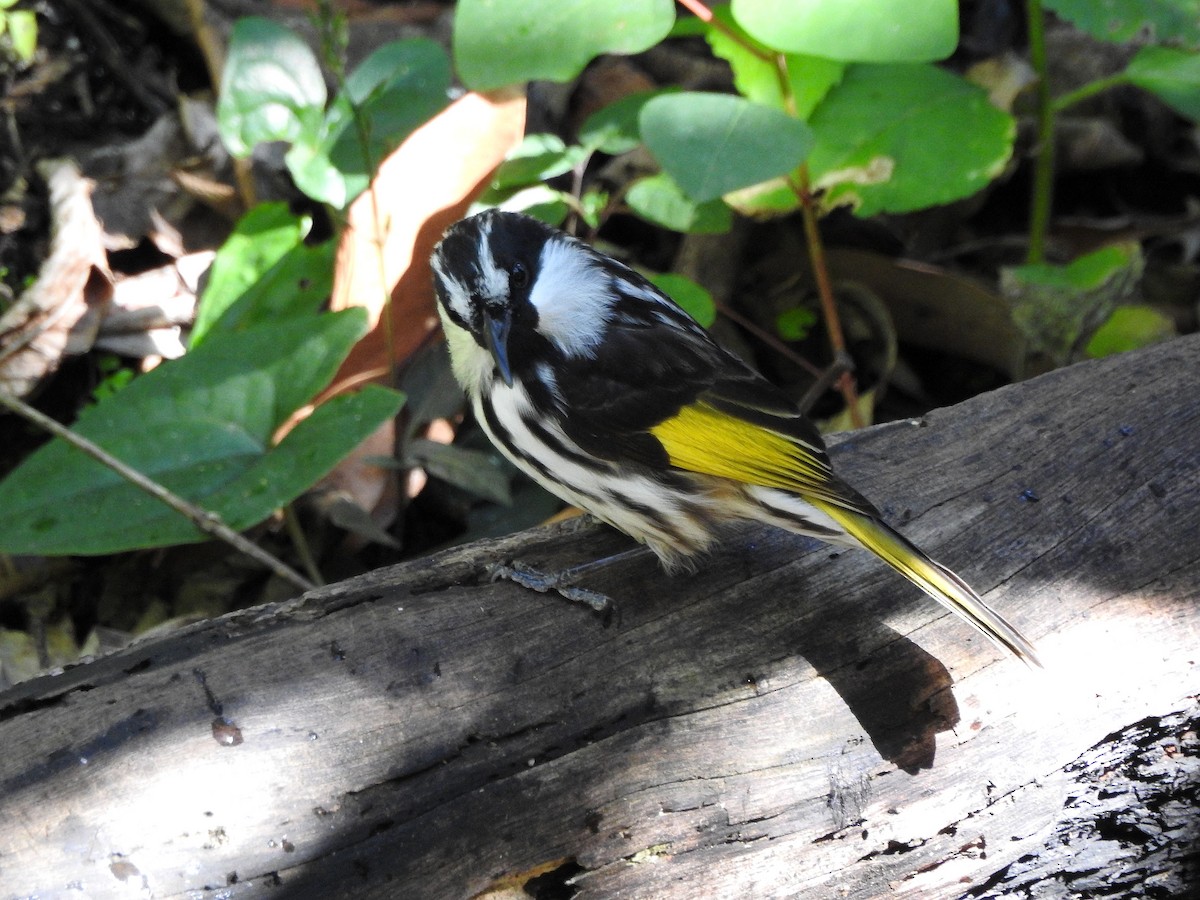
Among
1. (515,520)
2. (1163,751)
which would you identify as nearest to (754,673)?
(1163,751)

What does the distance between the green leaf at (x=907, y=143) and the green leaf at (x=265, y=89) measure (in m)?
1.22

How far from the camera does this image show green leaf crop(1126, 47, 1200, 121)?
2812 mm

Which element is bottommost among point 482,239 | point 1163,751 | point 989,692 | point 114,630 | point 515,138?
point 114,630

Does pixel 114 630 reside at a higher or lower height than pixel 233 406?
lower

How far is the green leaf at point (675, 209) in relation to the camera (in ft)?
9.34

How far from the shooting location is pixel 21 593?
283cm

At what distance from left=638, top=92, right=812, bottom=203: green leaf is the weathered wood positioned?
697 millimetres

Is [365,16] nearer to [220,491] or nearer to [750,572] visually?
[220,491]

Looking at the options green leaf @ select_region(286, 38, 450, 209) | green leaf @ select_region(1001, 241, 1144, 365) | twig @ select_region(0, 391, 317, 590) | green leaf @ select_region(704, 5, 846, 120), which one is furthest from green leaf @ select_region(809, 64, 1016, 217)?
twig @ select_region(0, 391, 317, 590)

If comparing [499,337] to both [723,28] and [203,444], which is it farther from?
[723,28]

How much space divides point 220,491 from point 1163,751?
1.82 m

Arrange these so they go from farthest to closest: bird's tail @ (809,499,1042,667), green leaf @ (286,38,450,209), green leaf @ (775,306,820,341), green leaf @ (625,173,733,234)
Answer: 1. green leaf @ (775,306,820,341)
2. green leaf @ (625,173,733,234)
3. green leaf @ (286,38,450,209)
4. bird's tail @ (809,499,1042,667)

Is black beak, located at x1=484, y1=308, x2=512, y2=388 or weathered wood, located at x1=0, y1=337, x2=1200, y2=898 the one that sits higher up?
black beak, located at x1=484, y1=308, x2=512, y2=388

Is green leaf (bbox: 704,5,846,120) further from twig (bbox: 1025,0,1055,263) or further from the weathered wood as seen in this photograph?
the weathered wood
